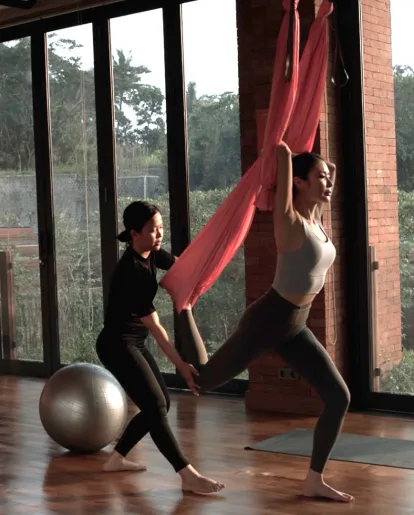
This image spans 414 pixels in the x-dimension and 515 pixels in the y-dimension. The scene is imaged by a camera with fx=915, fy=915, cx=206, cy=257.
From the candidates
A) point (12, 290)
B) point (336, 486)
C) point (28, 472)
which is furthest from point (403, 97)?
point (12, 290)

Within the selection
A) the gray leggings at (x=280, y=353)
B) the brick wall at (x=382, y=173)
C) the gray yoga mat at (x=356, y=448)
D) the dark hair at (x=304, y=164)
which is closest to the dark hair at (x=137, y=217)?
the gray leggings at (x=280, y=353)

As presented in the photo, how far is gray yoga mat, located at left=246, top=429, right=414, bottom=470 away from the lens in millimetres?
4742

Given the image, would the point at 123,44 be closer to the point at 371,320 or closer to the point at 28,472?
the point at 371,320

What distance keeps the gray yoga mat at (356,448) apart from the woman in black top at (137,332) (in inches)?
34.1

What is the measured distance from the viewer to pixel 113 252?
7156 millimetres

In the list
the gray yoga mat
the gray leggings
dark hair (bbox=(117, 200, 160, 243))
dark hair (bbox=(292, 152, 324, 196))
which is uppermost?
dark hair (bbox=(292, 152, 324, 196))

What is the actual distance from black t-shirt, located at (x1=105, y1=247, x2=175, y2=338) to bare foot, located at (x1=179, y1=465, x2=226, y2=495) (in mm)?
666

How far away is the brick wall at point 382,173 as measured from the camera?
5766 mm

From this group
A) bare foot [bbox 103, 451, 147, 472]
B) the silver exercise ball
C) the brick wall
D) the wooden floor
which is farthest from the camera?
the brick wall

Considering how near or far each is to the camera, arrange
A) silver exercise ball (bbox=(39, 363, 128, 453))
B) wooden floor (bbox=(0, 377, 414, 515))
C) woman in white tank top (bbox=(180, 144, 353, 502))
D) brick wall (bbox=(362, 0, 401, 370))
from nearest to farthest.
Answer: woman in white tank top (bbox=(180, 144, 353, 502)) < wooden floor (bbox=(0, 377, 414, 515)) < silver exercise ball (bbox=(39, 363, 128, 453)) < brick wall (bbox=(362, 0, 401, 370))

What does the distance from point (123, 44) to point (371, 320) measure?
2853mm

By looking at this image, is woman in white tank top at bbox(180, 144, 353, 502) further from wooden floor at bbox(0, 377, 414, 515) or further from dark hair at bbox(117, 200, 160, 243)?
dark hair at bbox(117, 200, 160, 243)

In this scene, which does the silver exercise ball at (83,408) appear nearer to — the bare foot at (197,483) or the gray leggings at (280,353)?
the bare foot at (197,483)

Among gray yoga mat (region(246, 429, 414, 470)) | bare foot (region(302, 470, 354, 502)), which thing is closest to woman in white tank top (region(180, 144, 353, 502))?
bare foot (region(302, 470, 354, 502))
